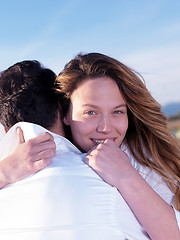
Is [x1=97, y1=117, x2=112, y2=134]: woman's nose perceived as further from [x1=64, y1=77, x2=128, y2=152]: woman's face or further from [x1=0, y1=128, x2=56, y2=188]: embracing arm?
[x1=0, y1=128, x2=56, y2=188]: embracing arm

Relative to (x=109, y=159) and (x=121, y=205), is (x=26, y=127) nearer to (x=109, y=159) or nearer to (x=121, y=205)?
(x=109, y=159)

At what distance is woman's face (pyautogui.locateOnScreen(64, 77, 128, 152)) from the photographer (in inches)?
103

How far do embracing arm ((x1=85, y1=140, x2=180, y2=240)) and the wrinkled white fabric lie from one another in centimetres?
5

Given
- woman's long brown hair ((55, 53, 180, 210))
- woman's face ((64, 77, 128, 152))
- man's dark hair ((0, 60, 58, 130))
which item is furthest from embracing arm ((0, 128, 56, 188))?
woman's long brown hair ((55, 53, 180, 210))

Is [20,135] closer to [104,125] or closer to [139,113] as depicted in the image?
[104,125]

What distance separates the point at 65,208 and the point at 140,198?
46 centimetres

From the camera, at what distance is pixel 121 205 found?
1.92m

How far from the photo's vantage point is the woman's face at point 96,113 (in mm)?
2623

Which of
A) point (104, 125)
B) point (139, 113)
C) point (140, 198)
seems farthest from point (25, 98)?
point (139, 113)

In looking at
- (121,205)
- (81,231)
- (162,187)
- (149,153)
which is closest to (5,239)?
(81,231)

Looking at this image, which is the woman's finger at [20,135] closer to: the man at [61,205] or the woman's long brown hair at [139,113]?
the man at [61,205]

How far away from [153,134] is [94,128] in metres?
0.76

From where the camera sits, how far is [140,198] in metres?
1.99

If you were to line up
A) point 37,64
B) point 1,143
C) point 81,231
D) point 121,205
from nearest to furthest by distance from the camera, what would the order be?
point 81,231 → point 121,205 → point 1,143 → point 37,64
